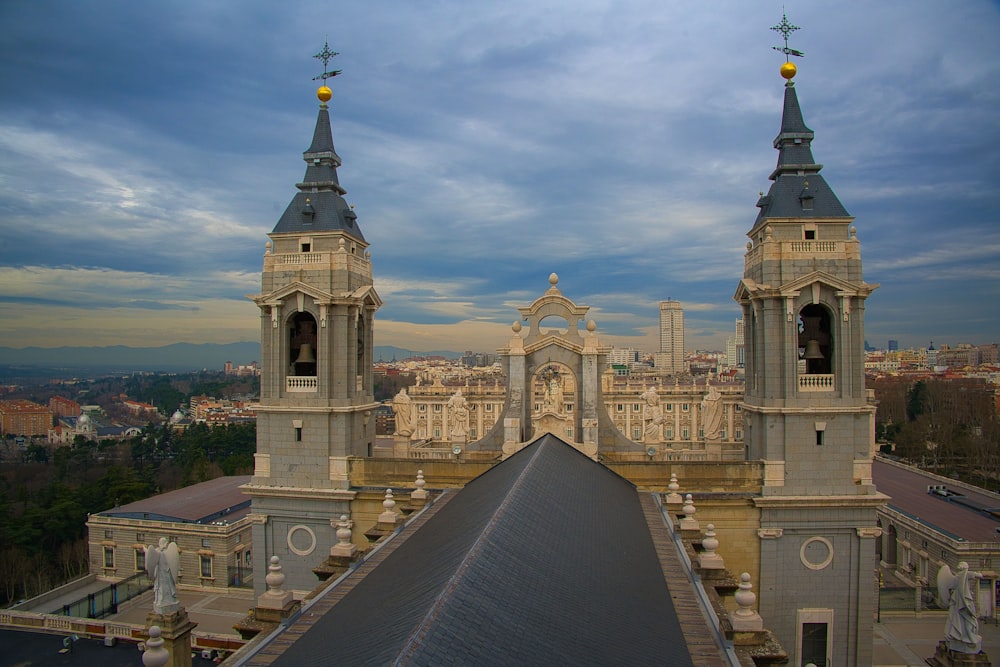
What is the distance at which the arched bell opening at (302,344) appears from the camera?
21000 millimetres

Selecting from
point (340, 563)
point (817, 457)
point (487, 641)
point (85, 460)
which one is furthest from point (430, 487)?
point (85, 460)

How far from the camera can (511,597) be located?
7.22 m

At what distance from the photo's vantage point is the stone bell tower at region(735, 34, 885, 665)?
18266mm

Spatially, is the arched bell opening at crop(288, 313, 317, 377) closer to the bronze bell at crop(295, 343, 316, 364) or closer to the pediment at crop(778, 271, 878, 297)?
the bronze bell at crop(295, 343, 316, 364)

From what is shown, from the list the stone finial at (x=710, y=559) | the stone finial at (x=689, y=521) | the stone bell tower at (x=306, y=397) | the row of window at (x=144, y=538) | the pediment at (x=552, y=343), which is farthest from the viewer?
the row of window at (x=144, y=538)

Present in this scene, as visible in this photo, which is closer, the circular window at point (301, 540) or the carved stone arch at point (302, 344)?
the circular window at point (301, 540)

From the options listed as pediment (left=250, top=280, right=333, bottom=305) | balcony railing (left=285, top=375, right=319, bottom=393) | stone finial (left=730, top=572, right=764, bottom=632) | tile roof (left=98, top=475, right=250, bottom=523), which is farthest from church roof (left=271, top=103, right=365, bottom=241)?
tile roof (left=98, top=475, right=250, bottom=523)

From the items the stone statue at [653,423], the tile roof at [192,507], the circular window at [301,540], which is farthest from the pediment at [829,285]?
the tile roof at [192,507]

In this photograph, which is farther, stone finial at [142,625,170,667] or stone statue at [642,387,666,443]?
stone statue at [642,387,666,443]

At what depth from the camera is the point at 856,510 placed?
1828 centimetres

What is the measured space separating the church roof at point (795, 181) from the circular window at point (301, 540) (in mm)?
16794

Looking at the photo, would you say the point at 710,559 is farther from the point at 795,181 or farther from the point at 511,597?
the point at 795,181

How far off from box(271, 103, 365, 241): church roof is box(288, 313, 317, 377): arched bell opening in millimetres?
2887

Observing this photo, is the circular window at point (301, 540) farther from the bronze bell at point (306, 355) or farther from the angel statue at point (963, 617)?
the angel statue at point (963, 617)
